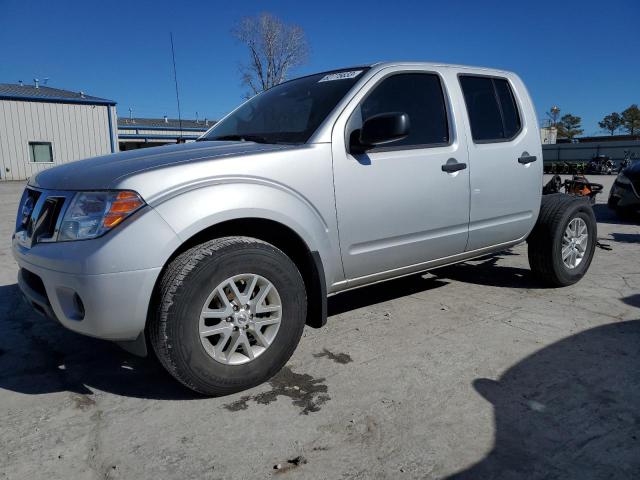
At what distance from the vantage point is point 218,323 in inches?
98.8

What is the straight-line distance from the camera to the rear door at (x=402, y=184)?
2969 millimetres

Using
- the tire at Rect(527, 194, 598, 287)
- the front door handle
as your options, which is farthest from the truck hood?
the tire at Rect(527, 194, 598, 287)

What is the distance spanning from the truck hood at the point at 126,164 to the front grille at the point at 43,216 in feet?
0.17

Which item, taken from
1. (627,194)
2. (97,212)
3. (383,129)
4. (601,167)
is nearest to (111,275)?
(97,212)

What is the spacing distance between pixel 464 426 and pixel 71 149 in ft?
96.5

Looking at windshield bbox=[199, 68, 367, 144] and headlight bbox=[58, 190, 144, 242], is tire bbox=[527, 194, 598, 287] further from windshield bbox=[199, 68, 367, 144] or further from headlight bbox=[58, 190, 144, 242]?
headlight bbox=[58, 190, 144, 242]

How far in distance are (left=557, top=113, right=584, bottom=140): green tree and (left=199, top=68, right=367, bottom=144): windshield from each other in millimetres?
79169

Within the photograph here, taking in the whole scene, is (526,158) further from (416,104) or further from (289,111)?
(289,111)

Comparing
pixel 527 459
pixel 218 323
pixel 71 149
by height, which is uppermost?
pixel 71 149

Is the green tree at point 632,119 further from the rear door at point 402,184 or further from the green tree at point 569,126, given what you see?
the rear door at point 402,184

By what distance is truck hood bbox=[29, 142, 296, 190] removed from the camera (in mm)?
2361

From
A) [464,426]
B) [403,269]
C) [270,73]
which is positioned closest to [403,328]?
[403,269]

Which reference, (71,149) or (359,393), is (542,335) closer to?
(359,393)

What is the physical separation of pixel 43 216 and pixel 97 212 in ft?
1.45
